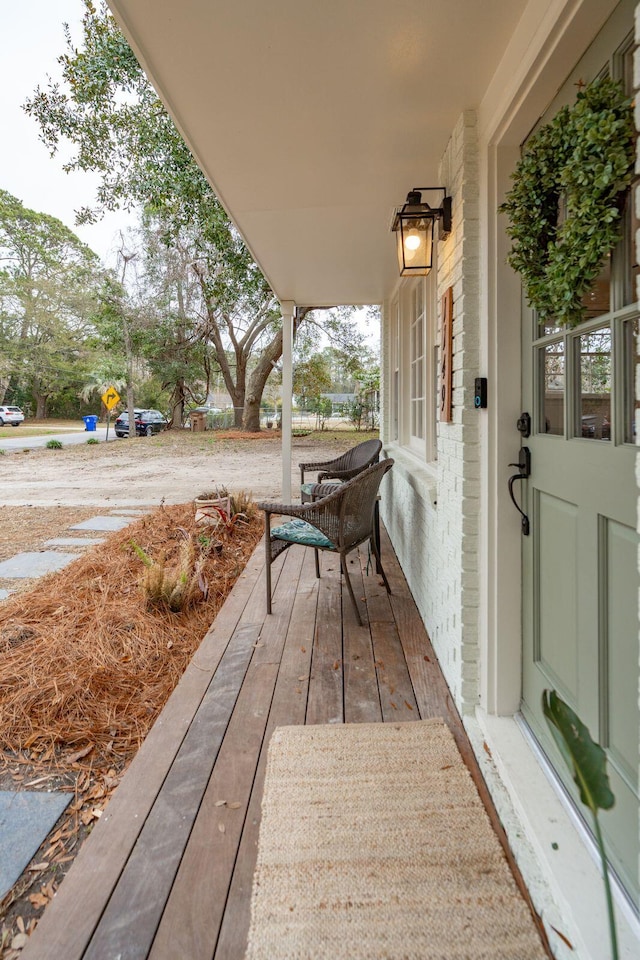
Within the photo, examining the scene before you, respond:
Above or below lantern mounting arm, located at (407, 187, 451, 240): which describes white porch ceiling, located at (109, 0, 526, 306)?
above

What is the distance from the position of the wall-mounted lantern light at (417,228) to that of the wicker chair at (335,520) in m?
1.04

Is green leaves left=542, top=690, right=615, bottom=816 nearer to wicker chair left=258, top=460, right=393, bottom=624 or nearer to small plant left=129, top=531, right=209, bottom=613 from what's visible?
wicker chair left=258, top=460, right=393, bottom=624

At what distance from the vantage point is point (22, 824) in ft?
4.64

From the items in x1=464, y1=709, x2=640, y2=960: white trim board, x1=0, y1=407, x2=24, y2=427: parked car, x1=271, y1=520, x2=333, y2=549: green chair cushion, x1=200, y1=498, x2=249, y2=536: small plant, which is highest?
x1=0, y1=407, x2=24, y2=427: parked car

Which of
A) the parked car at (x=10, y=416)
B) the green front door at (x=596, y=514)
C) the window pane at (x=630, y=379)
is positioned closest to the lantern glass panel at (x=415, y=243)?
the green front door at (x=596, y=514)

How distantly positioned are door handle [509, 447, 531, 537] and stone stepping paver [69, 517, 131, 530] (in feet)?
13.4

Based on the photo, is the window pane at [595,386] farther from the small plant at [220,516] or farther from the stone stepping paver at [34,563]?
the stone stepping paver at [34,563]

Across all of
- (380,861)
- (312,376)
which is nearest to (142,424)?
(312,376)

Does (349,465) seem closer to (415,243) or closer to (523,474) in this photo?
(415,243)

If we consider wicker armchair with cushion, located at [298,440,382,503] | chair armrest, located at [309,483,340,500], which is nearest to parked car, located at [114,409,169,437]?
wicker armchair with cushion, located at [298,440,382,503]

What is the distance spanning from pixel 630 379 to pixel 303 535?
196 cm

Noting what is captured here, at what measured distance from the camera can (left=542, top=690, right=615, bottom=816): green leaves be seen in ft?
1.76

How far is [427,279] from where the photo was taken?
2.94m

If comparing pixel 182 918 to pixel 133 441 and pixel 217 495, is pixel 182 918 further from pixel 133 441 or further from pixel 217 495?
pixel 133 441
